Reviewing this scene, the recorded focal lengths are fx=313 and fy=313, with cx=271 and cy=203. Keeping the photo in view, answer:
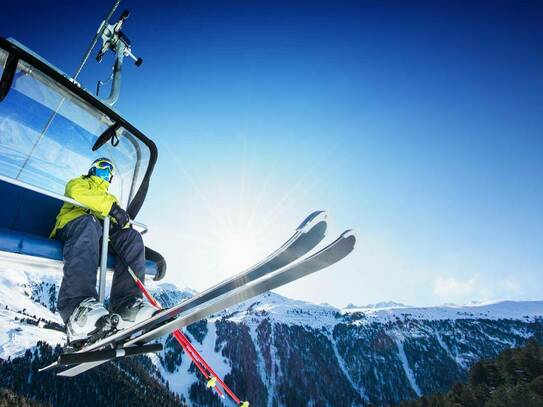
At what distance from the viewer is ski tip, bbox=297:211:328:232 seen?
8.20 ft

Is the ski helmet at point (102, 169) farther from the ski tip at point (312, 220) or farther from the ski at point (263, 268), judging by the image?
the ski tip at point (312, 220)

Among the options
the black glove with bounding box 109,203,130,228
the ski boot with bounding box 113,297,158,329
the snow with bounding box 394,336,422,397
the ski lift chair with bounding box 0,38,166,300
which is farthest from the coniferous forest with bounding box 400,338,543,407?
the snow with bounding box 394,336,422,397

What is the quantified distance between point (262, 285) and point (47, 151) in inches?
131

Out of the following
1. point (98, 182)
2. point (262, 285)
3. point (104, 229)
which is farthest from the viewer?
point (98, 182)

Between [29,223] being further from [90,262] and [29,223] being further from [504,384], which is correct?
[504,384]

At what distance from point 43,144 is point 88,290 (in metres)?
2.19

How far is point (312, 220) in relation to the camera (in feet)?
8.26

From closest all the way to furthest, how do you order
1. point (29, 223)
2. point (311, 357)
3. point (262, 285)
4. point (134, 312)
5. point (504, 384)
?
point (262, 285) → point (134, 312) → point (29, 223) → point (504, 384) → point (311, 357)

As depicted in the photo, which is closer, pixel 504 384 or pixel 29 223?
pixel 29 223

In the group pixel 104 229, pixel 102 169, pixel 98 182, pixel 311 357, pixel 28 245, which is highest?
pixel 102 169

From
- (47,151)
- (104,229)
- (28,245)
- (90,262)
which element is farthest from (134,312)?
(47,151)

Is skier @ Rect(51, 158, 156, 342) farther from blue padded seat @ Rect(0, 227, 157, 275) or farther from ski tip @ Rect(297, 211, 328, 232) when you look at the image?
ski tip @ Rect(297, 211, 328, 232)

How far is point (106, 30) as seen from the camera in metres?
4.69

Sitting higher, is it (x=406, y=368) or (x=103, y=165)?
(x=103, y=165)
